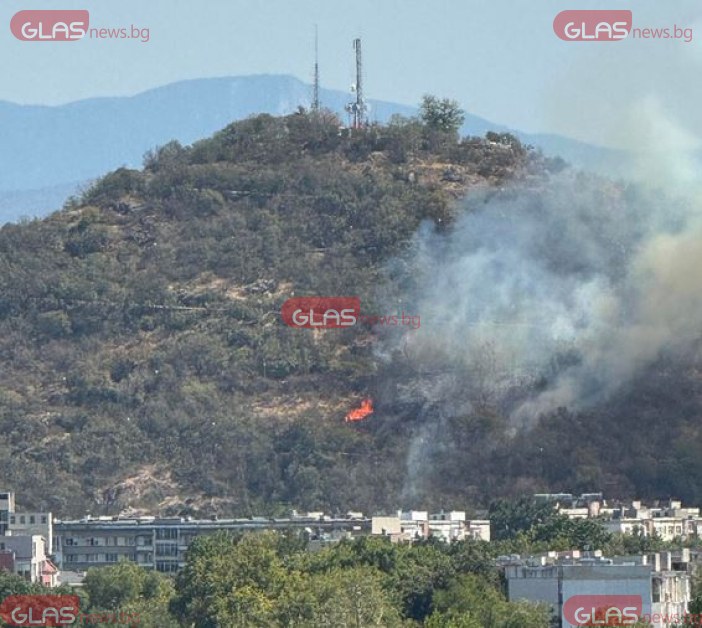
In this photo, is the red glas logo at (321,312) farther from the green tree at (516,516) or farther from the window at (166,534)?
the green tree at (516,516)

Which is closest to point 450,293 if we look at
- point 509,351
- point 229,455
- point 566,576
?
point 509,351

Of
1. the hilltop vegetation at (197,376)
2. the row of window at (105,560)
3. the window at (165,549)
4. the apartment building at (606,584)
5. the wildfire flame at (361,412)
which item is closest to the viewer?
the apartment building at (606,584)

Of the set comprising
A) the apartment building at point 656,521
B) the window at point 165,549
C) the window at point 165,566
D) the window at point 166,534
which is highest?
the apartment building at point 656,521

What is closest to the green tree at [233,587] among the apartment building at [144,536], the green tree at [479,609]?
the green tree at [479,609]

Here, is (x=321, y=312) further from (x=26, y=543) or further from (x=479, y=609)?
(x=479, y=609)

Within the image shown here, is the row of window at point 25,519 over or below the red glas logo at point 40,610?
over

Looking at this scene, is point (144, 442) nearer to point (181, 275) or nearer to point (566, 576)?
point (181, 275)

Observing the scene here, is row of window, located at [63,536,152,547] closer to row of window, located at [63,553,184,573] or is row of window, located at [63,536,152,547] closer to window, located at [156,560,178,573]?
row of window, located at [63,553,184,573]
